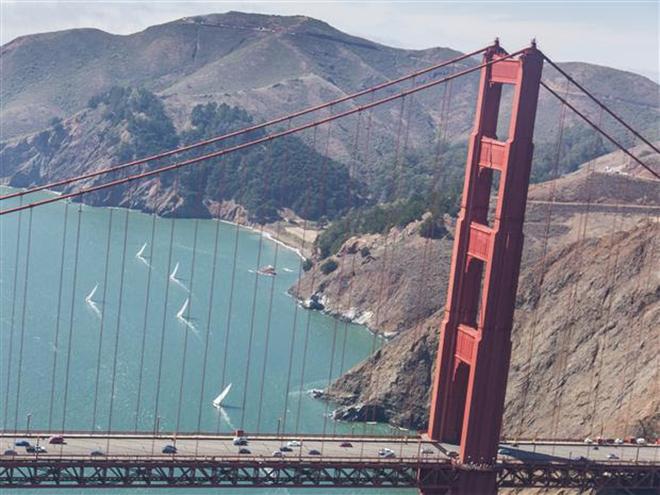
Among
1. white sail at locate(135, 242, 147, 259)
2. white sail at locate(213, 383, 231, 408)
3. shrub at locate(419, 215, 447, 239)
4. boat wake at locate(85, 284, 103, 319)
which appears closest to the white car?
white sail at locate(213, 383, 231, 408)

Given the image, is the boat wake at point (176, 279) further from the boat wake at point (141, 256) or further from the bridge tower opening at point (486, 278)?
the bridge tower opening at point (486, 278)

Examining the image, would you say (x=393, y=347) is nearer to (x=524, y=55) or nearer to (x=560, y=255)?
(x=560, y=255)

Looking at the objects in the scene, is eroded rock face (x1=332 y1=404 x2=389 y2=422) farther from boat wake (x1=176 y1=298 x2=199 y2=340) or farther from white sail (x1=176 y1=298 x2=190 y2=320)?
A: white sail (x1=176 y1=298 x2=190 y2=320)

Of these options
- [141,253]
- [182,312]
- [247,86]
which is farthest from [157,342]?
[247,86]

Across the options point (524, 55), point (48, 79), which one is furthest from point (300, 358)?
point (48, 79)

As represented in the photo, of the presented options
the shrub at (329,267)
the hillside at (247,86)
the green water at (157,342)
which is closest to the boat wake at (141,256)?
the green water at (157,342)
